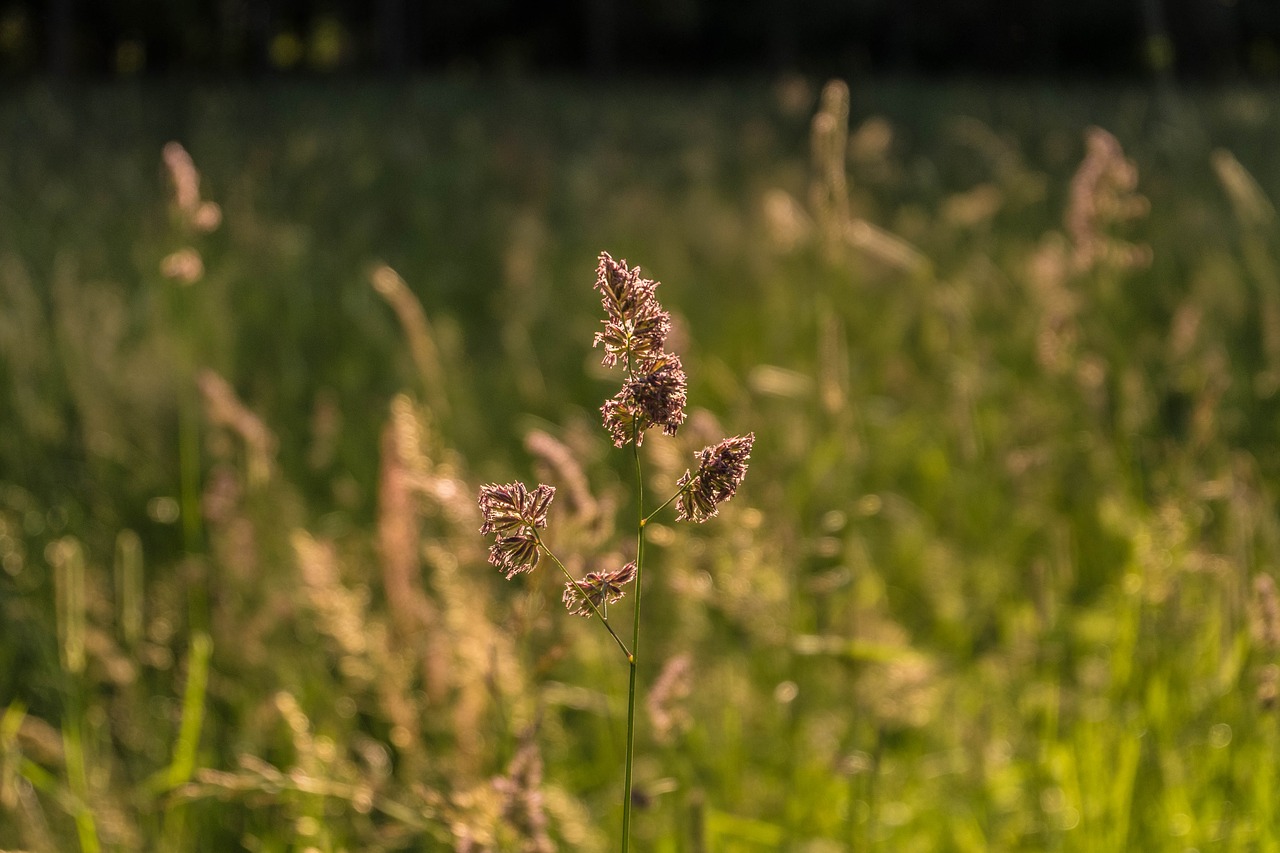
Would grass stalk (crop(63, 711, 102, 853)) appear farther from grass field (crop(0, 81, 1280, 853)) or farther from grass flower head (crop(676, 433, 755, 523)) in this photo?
grass flower head (crop(676, 433, 755, 523))

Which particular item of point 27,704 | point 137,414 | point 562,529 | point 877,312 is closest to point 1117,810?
point 562,529

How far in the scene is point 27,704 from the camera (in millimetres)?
1881

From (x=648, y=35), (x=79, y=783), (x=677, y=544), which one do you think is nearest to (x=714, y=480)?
(x=677, y=544)

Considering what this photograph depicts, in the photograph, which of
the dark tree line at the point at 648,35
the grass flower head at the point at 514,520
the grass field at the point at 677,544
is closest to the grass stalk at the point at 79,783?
the grass field at the point at 677,544

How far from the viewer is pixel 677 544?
4.48 feet

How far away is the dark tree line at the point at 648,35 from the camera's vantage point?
77.6 ft

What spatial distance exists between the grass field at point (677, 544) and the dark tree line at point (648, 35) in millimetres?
17419

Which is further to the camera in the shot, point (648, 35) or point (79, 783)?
point (648, 35)

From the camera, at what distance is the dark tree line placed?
77.6 feet

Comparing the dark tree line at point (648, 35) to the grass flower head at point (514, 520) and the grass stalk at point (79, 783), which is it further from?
the grass flower head at point (514, 520)

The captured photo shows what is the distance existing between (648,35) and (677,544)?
136 ft

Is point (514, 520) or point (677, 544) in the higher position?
point (677, 544)

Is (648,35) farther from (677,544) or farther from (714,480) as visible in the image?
(714,480)

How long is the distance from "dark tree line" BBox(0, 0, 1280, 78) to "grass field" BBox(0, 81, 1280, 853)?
686 inches
